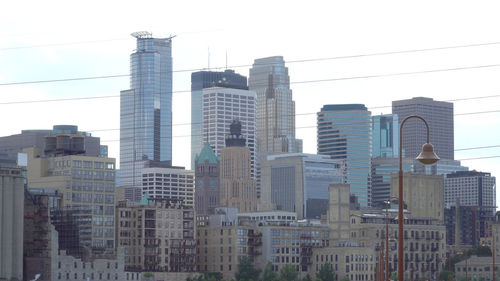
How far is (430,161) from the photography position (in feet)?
279

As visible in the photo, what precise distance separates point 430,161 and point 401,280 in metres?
9.06

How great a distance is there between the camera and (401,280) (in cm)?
8812

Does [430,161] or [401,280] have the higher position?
[430,161]
